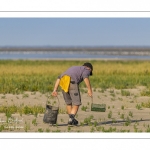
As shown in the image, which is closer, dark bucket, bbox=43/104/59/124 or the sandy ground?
the sandy ground

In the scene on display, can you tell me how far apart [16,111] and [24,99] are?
3.57 m

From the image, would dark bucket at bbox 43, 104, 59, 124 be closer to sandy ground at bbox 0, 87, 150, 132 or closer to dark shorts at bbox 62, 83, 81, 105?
sandy ground at bbox 0, 87, 150, 132

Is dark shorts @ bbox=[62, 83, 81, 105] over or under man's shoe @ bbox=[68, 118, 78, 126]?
over

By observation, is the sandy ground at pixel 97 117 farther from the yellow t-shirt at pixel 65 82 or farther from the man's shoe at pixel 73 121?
the yellow t-shirt at pixel 65 82

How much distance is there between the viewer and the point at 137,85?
24.8 m

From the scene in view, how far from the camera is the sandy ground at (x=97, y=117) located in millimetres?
12203

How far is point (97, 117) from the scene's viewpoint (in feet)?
47.8

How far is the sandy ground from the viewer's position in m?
12.2

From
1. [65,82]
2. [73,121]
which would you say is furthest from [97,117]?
[65,82]

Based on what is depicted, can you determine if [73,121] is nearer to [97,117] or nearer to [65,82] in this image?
[65,82]

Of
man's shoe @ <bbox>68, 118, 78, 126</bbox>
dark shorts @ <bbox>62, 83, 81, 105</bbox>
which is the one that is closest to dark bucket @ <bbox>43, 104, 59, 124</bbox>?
man's shoe @ <bbox>68, 118, 78, 126</bbox>

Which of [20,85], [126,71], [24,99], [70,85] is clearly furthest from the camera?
[126,71]
